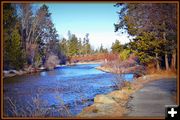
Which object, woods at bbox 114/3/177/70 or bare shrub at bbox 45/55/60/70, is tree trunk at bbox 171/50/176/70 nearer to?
woods at bbox 114/3/177/70

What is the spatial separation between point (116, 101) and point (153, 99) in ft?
1.51

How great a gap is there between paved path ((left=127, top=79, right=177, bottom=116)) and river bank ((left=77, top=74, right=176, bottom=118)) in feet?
0.23

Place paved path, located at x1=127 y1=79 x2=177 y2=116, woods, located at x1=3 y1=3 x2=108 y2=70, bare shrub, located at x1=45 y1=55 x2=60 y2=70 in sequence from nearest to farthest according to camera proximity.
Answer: paved path, located at x1=127 y1=79 x2=177 y2=116 < woods, located at x1=3 y1=3 x2=108 y2=70 < bare shrub, located at x1=45 y1=55 x2=60 y2=70

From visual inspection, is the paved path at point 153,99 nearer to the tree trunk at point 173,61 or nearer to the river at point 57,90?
the tree trunk at point 173,61

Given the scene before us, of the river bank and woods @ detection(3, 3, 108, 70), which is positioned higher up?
woods @ detection(3, 3, 108, 70)

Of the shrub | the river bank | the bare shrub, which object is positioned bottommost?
the river bank

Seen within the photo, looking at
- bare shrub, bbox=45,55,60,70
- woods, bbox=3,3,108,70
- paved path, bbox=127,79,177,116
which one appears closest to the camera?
paved path, bbox=127,79,177,116

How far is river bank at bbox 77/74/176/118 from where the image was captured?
420 cm

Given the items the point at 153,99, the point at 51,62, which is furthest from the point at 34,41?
the point at 153,99

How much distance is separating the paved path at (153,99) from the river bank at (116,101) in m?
0.07

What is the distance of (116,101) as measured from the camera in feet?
14.1

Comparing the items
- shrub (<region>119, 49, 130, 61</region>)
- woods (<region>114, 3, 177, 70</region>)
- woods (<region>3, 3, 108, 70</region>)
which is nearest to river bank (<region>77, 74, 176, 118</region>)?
woods (<region>114, 3, 177, 70</region>)

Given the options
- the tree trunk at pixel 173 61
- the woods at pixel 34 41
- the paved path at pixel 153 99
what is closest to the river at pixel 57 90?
the woods at pixel 34 41

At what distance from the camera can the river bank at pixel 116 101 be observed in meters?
4.20
